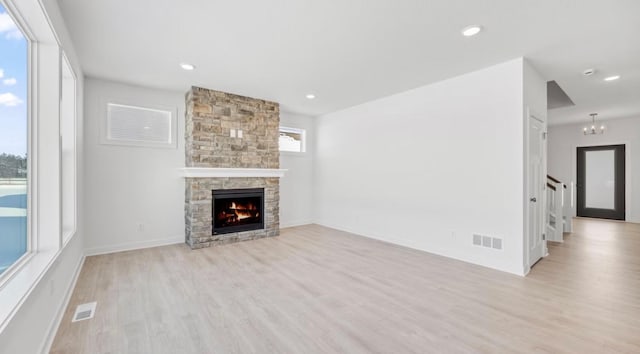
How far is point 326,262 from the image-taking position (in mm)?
3949

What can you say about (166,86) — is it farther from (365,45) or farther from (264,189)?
(365,45)

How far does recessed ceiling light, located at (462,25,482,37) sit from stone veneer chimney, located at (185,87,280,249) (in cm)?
376

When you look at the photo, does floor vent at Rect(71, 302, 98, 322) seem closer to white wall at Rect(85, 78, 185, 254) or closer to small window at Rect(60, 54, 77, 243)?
small window at Rect(60, 54, 77, 243)

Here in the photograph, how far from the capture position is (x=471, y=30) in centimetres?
279

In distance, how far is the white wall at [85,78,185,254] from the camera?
428 centimetres

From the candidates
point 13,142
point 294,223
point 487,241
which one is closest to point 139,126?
point 13,142

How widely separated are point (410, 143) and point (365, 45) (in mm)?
2125

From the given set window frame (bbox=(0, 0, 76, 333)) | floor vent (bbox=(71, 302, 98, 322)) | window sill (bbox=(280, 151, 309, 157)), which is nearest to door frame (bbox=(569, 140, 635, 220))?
window sill (bbox=(280, 151, 309, 157))

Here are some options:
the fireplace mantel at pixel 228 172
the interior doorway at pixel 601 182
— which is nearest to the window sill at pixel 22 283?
the fireplace mantel at pixel 228 172

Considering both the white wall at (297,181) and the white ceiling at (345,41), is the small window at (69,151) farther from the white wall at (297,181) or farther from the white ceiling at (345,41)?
the white wall at (297,181)

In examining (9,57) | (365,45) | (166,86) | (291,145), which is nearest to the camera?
(9,57)

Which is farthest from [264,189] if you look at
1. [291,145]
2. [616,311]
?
[616,311]

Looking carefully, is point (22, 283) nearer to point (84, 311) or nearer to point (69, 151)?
point (84, 311)

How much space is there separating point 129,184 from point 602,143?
36.7 feet
